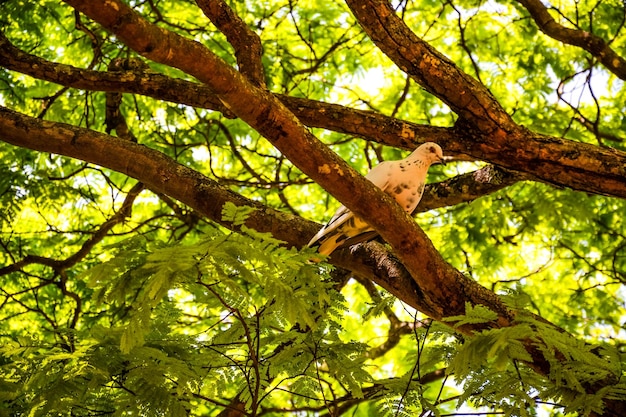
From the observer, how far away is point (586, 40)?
530 centimetres

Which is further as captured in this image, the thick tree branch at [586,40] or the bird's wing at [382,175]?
the thick tree branch at [586,40]

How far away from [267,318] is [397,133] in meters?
1.23

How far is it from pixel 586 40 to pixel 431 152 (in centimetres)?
205

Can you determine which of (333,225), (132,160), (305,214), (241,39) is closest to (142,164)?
(132,160)

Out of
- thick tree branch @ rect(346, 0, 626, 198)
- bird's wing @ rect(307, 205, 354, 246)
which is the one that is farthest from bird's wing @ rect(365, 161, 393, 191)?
thick tree branch @ rect(346, 0, 626, 198)

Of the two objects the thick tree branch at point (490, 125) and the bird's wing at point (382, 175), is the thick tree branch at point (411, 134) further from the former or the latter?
the bird's wing at point (382, 175)

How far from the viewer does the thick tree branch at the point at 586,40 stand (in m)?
5.21

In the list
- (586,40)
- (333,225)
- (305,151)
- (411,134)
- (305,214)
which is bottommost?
(305,151)

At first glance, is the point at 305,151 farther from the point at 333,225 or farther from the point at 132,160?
the point at 132,160

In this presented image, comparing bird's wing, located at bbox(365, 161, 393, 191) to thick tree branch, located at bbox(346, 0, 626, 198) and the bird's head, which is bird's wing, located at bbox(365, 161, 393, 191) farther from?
thick tree branch, located at bbox(346, 0, 626, 198)

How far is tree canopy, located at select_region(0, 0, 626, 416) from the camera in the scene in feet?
9.53

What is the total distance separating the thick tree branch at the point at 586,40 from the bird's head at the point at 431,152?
1.95 m

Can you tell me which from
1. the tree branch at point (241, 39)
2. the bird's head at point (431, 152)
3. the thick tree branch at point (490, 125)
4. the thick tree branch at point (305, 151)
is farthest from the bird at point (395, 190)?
the tree branch at point (241, 39)

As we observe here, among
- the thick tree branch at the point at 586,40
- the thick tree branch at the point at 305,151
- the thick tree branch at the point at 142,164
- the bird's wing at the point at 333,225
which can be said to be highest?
the thick tree branch at the point at 586,40
